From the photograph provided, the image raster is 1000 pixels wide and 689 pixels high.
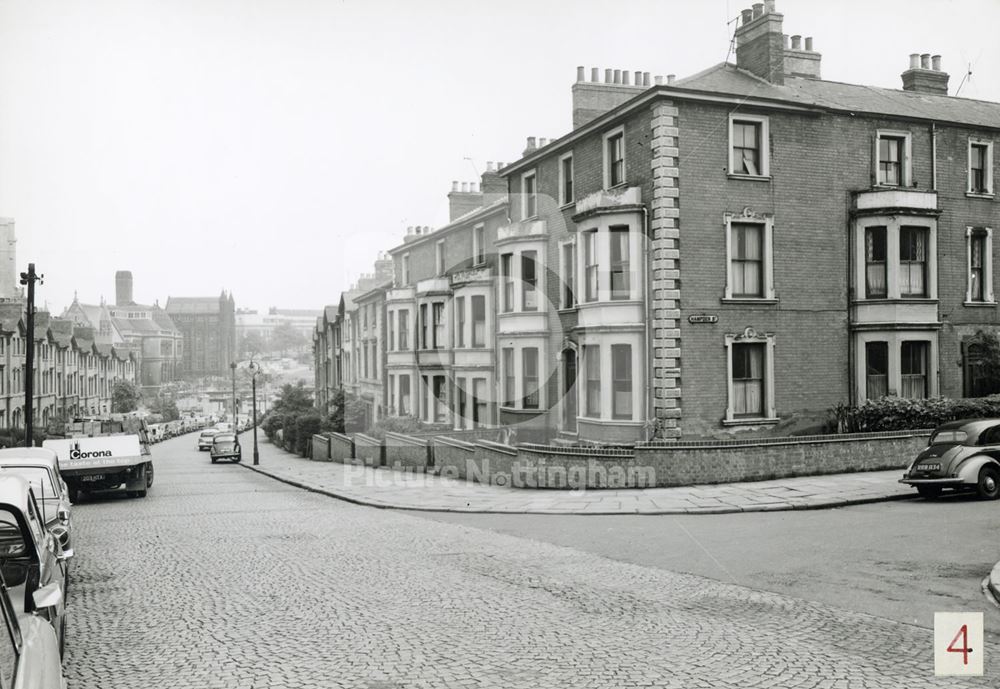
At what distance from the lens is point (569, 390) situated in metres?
26.2

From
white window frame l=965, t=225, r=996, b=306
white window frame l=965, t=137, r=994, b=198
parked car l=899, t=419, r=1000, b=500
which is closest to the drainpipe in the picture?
parked car l=899, t=419, r=1000, b=500

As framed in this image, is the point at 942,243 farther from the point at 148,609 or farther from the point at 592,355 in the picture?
the point at 148,609

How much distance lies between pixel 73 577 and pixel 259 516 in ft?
20.2

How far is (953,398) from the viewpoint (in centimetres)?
2375

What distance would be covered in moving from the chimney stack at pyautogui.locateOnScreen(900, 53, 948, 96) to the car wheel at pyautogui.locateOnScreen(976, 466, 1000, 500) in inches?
654

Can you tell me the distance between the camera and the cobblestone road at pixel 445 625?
6523 mm

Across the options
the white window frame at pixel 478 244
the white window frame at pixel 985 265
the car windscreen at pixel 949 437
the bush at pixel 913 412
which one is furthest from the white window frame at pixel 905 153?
the white window frame at pixel 478 244

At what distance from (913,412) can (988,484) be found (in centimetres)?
649

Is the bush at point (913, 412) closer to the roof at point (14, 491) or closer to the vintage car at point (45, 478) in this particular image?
the vintage car at point (45, 478)

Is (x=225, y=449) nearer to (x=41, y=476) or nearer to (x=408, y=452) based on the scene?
(x=408, y=452)

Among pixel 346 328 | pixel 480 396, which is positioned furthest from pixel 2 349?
pixel 480 396

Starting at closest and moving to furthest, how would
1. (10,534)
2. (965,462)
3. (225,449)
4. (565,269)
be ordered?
(10,534)
(965,462)
(565,269)
(225,449)

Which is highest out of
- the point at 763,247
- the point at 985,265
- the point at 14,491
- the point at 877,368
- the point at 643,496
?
the point at 763,247

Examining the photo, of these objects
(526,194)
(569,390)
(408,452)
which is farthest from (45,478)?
(526,194)
